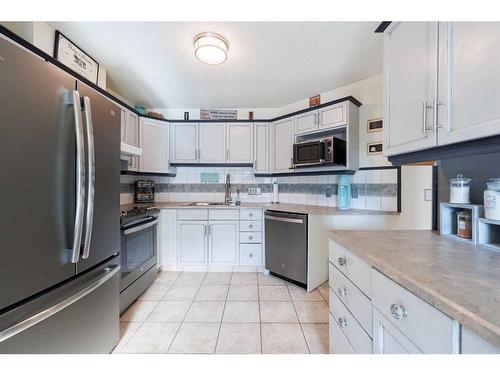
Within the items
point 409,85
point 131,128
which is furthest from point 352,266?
point 131,128

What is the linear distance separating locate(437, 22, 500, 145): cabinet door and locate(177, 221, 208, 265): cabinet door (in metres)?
2.45

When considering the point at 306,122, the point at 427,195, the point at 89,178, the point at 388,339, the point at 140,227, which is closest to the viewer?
the point at 388,339

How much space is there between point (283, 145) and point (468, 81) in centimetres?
208

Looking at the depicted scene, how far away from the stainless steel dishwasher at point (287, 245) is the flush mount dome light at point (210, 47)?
1.71 meters

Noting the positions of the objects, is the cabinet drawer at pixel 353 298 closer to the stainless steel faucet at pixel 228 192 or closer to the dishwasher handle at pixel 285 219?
the dishwasher handle at pixel 285 219

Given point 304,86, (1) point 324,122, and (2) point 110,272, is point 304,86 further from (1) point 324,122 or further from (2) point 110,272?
(2) point 110,272

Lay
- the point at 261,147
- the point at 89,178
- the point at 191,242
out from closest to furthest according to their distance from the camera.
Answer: the point at 89,178 → the point at 191,242 → the point at 261,147

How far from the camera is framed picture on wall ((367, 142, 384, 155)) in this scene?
226 cm

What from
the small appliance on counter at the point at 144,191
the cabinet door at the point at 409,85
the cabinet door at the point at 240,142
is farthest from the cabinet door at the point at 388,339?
the small appliance on counter at the point at 144,191

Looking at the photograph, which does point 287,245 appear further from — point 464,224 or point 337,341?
point 464,224

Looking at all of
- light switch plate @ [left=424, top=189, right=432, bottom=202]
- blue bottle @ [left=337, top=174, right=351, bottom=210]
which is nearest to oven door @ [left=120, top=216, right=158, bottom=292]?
blue bottle @ [left=337, top=174, right=351, bottom=210]

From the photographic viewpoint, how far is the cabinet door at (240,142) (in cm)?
298

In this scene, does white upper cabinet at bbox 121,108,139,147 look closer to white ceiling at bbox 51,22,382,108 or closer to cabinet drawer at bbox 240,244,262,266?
white ceiling at bbox 51,22,382,108

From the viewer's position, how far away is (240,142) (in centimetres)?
299
